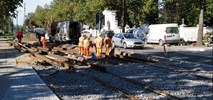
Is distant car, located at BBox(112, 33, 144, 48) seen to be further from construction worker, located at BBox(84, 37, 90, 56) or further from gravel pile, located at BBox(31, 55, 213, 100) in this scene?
gravel pile, located at BBox(31, 55, 213, 100)

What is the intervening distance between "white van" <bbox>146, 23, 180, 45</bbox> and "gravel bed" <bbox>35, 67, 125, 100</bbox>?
22474mm

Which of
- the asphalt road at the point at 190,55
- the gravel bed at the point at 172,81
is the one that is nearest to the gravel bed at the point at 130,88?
the gravel bed at the point at 172,81

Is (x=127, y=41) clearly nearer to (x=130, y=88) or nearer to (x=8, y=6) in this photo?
(x=8, y=6)

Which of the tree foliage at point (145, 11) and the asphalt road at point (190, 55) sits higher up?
the tree foliage at point (145, 11)

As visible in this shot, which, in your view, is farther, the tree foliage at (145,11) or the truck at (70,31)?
the tree foliage at (145,11)

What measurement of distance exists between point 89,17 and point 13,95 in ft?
239

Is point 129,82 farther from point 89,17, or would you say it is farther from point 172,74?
point 89,17

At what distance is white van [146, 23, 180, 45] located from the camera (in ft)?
122

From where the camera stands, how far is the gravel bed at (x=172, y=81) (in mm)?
11055

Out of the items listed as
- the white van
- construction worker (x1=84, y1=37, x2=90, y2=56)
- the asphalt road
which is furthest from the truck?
construction worker (x1=84, y1=37, x2=90, y2=56)

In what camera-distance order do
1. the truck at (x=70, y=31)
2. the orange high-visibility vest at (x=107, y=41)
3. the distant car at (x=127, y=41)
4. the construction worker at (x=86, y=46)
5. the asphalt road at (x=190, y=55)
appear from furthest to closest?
the truck at (x=70, y=31)
the distant car at (x=127, y=41)
the construction worker at (x=86, y=46)
the orange high-visibility vest at (x=107, y=41)
the asphalt road at (x=190, y=55)

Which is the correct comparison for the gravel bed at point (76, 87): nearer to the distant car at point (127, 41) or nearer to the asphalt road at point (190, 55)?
the asphalt road at point (190, 55)

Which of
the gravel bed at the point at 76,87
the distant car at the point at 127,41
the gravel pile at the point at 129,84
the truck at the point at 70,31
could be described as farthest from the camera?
the truck at the point at 70,31

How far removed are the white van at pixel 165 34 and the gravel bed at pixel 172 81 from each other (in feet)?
63.4
